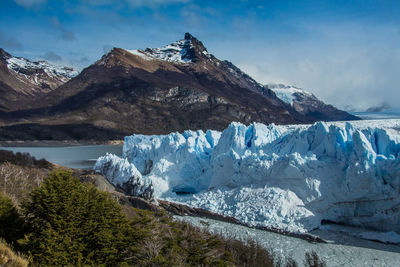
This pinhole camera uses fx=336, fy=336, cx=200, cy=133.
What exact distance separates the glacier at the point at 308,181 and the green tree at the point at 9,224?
11064 millimetres

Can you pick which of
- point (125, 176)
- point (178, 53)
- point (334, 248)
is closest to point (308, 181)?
point (334, 248)

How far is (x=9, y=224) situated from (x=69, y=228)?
1.45m

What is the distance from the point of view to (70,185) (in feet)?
23.5

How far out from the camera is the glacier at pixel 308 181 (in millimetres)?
14922

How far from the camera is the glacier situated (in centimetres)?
1492

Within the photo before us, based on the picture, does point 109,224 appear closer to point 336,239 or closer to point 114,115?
point 336,239

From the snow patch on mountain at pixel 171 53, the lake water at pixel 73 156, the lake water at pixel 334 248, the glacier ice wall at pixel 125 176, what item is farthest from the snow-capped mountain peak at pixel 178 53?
the lake water at pixel 334 248

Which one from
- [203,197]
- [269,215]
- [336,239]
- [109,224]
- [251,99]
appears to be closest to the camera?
[109,224]

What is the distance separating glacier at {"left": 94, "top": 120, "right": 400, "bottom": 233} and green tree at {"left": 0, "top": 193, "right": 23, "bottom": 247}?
11064 mm

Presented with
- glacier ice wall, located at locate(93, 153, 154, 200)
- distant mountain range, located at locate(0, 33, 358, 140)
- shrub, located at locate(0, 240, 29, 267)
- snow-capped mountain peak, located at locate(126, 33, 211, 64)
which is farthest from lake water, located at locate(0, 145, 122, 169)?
snow-capped mountain peak, located at locate(126, 33, 211, 64)

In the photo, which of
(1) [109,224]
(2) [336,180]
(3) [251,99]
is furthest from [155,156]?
(3) [251,99]

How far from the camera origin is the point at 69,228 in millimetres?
6918

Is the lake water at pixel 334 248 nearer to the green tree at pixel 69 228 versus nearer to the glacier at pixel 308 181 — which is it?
the glacier at pixel 308 181

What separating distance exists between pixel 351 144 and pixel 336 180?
1.99m
